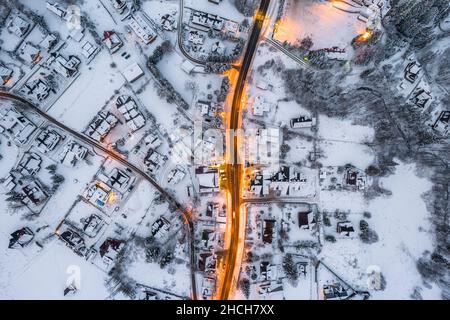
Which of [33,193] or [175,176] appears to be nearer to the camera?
[33,193]

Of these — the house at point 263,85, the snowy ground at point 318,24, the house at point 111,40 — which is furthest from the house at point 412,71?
the house at point 111,40

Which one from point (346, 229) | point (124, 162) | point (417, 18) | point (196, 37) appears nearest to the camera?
point (417, 18)

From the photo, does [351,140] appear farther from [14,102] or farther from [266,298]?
[14,102]

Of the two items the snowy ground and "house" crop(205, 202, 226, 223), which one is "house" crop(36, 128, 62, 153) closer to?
"house" crop(205, 202, 226, 223)

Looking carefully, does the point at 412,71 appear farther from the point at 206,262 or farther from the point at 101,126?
the point at 101,126

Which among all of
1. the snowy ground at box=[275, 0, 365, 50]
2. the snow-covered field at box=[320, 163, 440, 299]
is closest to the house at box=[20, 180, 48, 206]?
the snowy ground at box=[275, 0, 365, 50]

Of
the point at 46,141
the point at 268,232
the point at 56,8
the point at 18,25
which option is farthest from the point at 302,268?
the point at 18,25

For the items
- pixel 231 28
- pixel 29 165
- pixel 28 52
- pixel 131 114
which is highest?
pixel 231 28
